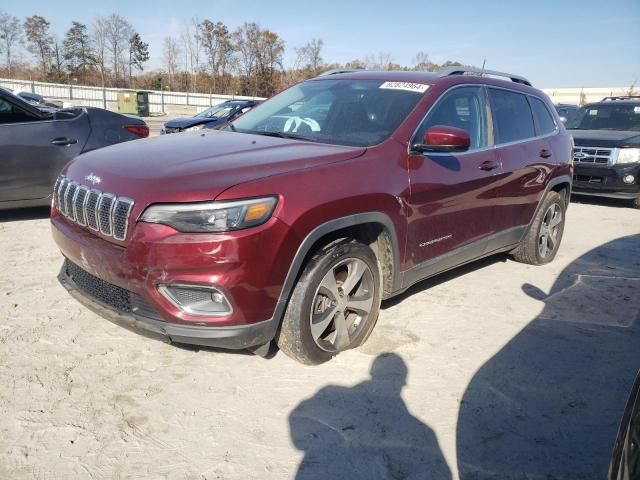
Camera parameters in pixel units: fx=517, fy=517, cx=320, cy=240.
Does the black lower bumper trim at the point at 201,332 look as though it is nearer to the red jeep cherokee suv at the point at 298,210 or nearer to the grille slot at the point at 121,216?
the red jeep cherokee suv at the point at 298,210

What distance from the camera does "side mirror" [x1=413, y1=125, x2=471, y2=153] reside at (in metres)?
3.25

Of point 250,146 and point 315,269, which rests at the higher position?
point 250,146

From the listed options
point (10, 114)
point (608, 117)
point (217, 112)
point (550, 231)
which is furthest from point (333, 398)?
point (217, 112)

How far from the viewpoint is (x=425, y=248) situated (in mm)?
3574

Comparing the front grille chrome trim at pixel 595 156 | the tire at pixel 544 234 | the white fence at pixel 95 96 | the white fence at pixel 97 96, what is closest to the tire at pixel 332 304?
the tire at pixel 544 234

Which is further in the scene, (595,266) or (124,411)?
(595,266)

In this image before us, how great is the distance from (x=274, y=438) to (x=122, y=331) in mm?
1503

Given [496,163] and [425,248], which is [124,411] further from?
[496,163]

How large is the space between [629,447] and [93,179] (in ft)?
9.01

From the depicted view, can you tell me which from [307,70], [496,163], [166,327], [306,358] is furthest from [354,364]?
[307,70]

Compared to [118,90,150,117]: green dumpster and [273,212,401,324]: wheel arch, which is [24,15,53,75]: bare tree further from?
[273,212,401,324]: wheel arch

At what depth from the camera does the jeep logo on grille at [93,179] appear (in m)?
2.86

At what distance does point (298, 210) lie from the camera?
267 cm

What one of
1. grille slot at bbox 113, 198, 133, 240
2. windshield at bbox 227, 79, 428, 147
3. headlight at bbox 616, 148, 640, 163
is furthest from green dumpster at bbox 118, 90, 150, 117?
grille slot at bbox 113, 198, 133, 240
